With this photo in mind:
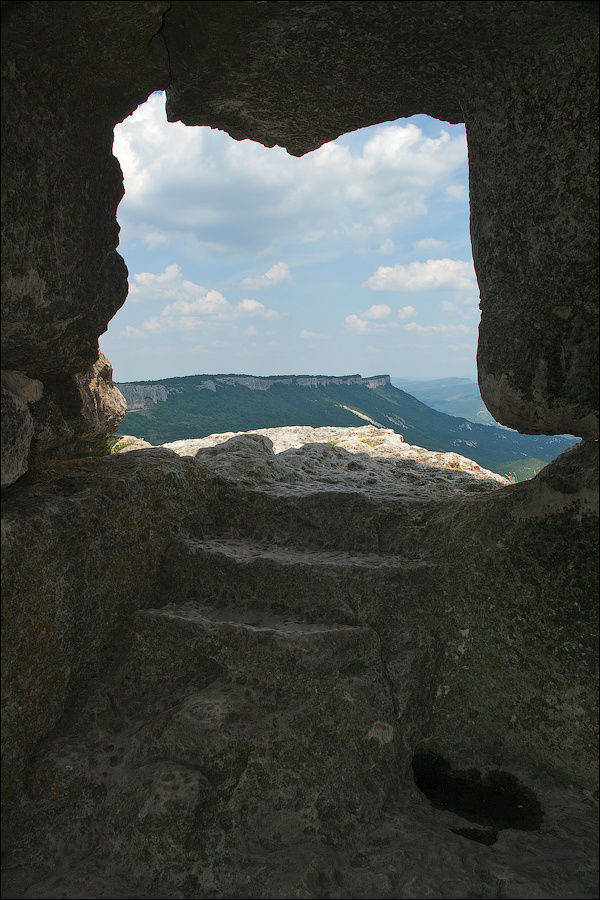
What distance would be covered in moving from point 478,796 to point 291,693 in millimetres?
1710

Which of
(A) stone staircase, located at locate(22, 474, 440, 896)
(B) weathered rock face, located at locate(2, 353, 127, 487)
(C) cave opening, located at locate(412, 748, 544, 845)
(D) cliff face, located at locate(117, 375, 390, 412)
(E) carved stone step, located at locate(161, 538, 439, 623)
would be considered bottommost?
(C) cave opening, located at locate(412, 748, 544, 845)

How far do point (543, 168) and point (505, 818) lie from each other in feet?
16.8

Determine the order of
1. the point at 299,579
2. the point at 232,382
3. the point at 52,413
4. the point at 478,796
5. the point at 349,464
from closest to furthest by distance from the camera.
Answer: the point at 478,796 → the point at 299,579 → the point at 52,413 → the point at 349,464 → the point at 232,382

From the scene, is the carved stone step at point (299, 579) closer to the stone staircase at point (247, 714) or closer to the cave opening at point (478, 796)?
the stone staircase at point (247, 714)

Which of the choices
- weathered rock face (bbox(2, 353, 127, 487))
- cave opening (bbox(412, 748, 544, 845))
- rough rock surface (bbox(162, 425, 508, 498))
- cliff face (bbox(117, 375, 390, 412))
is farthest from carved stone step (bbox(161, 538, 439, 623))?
cliff face (bbox(117, 375, 390, 412))

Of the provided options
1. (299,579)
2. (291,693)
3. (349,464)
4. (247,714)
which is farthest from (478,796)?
(349,464)

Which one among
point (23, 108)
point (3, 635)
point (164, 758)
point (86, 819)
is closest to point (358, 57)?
point (23, 108)

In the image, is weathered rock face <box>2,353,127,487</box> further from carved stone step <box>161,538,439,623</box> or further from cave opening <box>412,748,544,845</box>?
cave opening <box>412,748,544,845</box>

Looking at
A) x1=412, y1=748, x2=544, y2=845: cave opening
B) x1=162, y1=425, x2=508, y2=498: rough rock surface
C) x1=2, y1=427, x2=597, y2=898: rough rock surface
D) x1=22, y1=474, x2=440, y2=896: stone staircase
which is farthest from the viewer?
x1=162, y1=425, x2=508, y2=498: rough rock surface

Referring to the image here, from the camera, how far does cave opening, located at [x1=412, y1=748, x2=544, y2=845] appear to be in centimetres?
445

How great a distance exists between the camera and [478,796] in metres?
4.75

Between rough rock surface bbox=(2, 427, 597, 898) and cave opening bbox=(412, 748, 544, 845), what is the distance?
29mm

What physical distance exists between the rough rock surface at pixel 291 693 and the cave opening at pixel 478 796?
29mm

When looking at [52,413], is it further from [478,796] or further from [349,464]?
[478,796]
